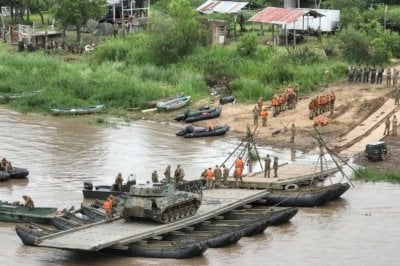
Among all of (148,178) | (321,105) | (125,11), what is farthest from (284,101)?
(125,11)

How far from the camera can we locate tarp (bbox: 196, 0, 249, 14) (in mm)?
86000

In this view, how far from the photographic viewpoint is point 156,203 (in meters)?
37.1

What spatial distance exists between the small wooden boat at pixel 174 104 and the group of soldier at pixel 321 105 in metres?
8.66

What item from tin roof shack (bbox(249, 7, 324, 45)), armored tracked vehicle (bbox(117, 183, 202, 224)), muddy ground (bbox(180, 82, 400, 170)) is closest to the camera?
armored tracked vehicle (bbox(117, 183, 202, 224))

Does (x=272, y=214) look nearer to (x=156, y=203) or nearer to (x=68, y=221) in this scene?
(x=156, y=203)

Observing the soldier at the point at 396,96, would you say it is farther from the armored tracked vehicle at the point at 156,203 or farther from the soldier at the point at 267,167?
the armored tracked vehicle at the point at 156,203

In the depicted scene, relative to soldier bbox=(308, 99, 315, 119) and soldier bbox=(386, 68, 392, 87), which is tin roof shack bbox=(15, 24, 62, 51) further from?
soldier bbox=(308, 99, 315, 119)

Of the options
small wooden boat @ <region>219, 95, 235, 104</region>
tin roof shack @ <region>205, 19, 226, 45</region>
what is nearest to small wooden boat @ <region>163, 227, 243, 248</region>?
small wooden boat @ <region>219, 95, 235, 104</region>

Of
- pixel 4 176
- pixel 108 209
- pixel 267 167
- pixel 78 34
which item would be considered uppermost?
pixel 78 34

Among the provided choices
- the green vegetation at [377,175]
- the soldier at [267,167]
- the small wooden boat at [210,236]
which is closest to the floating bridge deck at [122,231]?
the small wooden boat at [210,236]

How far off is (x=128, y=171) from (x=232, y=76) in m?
21.1

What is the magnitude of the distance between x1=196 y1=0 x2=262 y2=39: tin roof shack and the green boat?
45.1m

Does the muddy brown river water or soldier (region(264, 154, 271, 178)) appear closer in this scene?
the muddy brown river water

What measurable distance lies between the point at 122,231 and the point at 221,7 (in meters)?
53.2
